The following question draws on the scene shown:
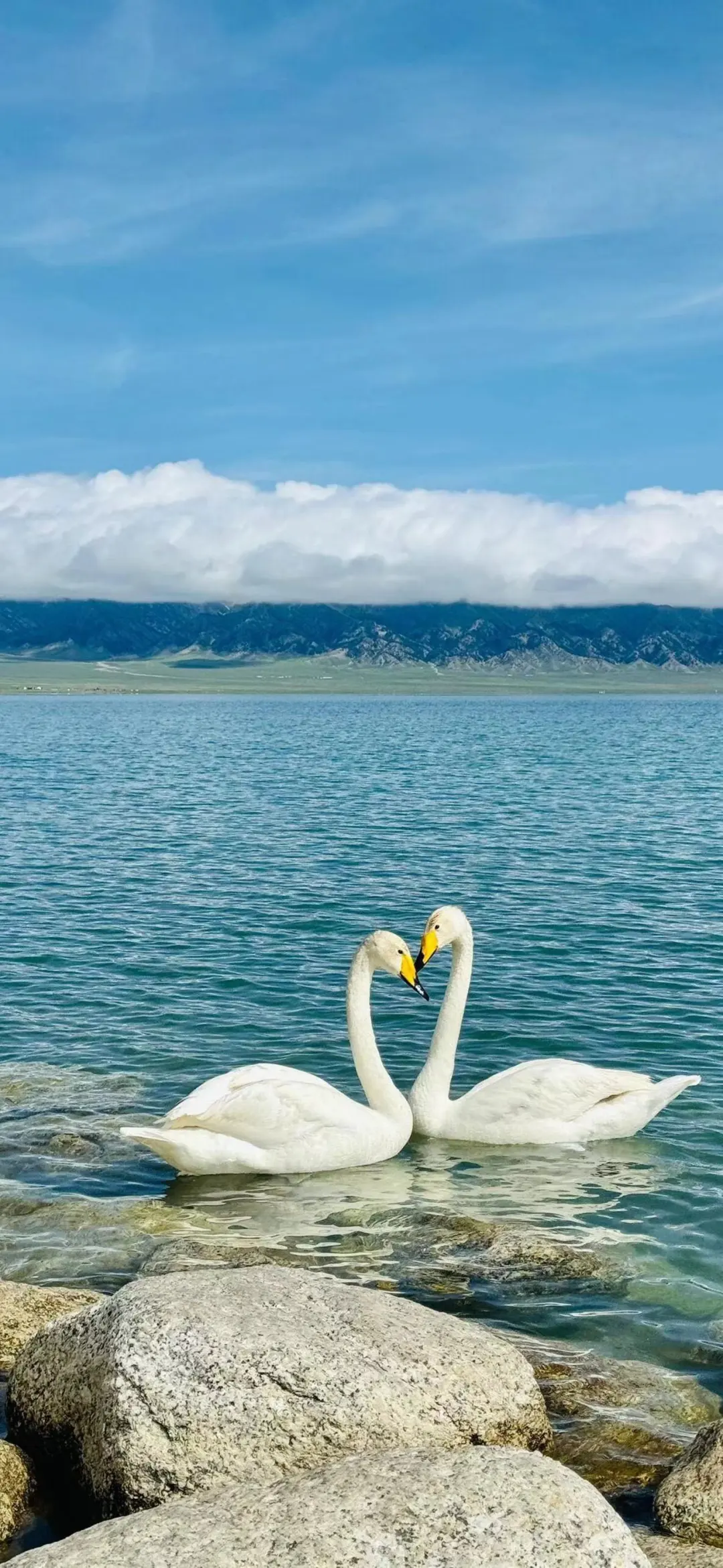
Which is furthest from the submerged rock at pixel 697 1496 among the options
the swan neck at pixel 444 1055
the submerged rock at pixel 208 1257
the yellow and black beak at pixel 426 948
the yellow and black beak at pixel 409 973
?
the yellow and black beak at pixel 426 948

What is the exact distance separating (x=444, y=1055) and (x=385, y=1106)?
3.99 feet

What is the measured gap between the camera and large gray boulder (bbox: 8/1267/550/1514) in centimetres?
728

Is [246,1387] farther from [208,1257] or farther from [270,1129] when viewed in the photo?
[270,1129]

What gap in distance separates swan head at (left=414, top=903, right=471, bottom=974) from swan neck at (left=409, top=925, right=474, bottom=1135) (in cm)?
15

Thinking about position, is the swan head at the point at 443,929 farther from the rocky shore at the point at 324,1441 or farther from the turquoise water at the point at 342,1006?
the rocky shore at the point at 324,1441

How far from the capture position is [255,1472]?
23.7 feet

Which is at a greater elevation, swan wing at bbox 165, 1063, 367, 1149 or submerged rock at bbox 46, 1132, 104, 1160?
swan wing at bbox 165, 1063, 367, 1149

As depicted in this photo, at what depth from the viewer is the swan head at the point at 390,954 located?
15.1 m

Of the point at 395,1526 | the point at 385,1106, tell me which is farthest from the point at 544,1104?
the point at 395,1526

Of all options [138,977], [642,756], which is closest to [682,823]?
[138,977]

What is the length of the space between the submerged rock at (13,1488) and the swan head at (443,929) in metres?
8.31

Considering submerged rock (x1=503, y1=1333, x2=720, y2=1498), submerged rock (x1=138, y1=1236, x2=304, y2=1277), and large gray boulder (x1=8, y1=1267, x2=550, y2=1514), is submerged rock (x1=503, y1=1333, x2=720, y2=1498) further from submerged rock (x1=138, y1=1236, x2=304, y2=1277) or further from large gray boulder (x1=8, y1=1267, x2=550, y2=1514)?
submerged rock (x1=138, y1=1236, x2=304, y2=1277)

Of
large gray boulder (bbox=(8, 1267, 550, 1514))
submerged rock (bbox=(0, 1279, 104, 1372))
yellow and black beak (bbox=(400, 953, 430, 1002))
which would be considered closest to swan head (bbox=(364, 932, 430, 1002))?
yellow and black beak (bbox=(400, 953, 430, 1002))

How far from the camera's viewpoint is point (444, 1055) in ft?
53.0
